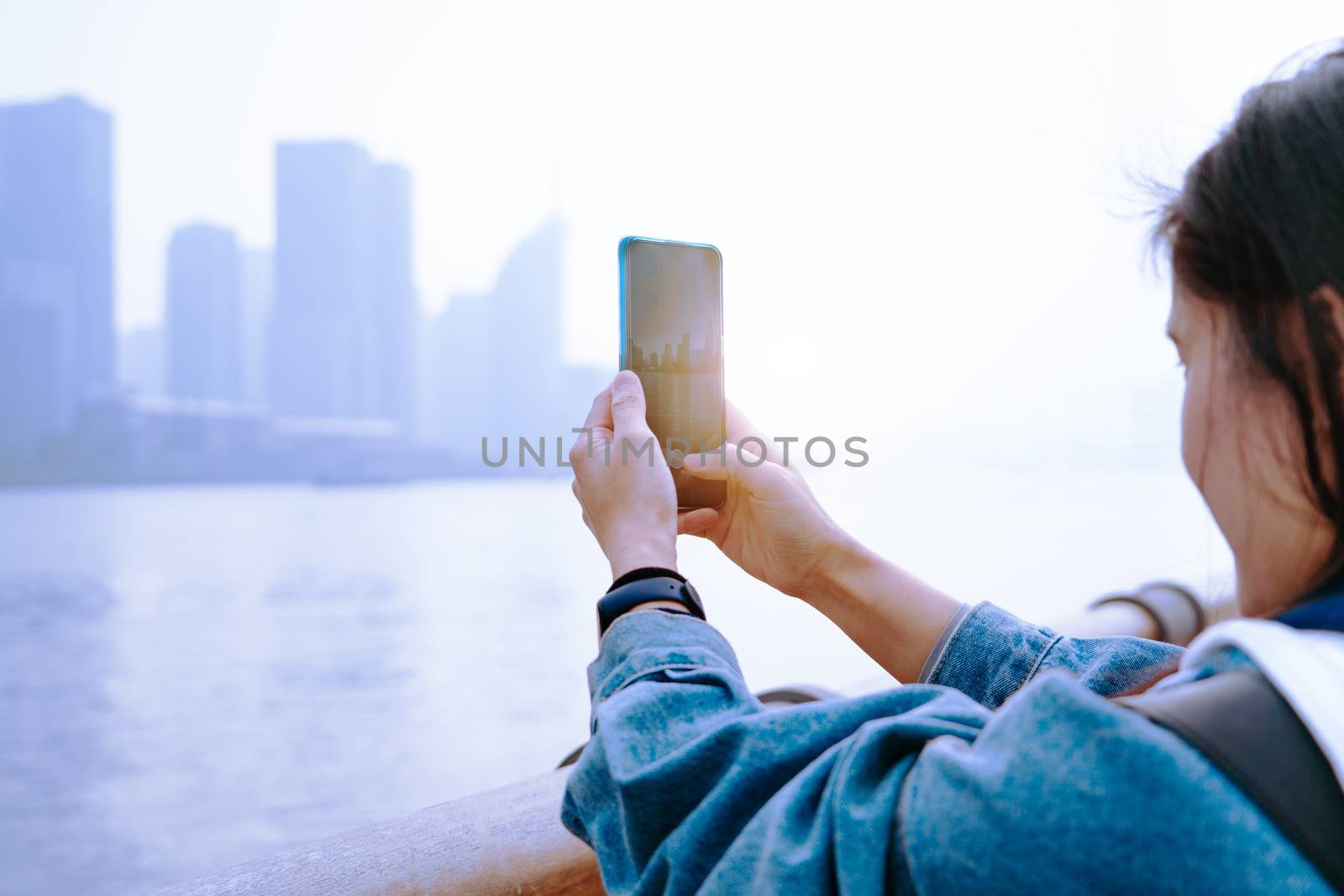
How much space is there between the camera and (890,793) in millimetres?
366

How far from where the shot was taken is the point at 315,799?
6160mm

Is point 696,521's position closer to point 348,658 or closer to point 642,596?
point 642,596

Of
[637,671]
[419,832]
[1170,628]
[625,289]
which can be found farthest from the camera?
[1170,628]

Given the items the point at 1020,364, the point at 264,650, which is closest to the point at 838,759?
the point at 1020,364

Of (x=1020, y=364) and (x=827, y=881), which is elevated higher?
(x=1020, y=364)

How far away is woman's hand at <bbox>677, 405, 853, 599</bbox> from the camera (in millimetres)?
793

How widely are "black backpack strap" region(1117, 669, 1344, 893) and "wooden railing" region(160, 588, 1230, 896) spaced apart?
389mm

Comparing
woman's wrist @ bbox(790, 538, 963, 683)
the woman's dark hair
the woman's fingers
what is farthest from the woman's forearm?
the woman's dark hair

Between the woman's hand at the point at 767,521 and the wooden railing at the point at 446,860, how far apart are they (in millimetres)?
274

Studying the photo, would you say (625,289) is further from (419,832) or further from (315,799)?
(315,799)

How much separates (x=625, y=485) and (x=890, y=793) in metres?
0.31

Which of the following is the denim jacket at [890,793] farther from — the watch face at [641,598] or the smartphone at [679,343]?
the smartphone at [679,343]

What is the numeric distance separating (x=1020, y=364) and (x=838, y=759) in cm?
67

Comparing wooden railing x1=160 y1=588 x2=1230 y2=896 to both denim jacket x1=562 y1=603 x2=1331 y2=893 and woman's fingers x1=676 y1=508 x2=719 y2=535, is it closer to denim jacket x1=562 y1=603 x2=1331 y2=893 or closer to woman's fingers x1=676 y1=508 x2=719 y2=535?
denim jacket x1=562 y1=603 x2=1331 y2=893
